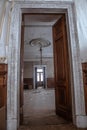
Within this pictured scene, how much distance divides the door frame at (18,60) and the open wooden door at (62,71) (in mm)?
340

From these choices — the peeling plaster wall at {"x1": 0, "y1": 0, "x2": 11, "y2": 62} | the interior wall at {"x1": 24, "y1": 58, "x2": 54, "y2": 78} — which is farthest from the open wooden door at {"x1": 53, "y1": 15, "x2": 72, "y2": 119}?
the interior wall at {"x1": 24, "y1": 58, "x2": 54, "y2": 78}

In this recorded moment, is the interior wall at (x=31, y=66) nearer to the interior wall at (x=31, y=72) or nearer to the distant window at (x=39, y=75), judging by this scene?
the interior wall at (x=31, y=72)

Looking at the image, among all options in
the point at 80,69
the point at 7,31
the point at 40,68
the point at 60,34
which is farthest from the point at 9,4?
the point at 40,68

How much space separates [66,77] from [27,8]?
1721 millimetres

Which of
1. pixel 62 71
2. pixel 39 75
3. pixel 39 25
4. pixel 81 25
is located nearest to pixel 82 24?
pixel 81 25

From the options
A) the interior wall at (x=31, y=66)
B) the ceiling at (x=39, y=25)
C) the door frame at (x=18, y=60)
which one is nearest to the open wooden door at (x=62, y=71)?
the door frame at (x=18, y=60)

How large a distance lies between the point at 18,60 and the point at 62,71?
1140 mm

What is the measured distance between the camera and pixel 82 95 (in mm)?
2389

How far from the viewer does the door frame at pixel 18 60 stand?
2311mm

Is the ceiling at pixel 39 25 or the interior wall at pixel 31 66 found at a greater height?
the ceiling at pixel 39 25

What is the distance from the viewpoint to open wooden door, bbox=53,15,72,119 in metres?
2.87

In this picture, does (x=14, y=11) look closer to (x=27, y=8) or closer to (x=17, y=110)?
(x=27, y=8)

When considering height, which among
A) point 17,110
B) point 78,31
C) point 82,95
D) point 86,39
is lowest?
point 17,110

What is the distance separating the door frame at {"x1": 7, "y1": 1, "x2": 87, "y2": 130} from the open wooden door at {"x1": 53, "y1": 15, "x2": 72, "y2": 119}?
340 millimetres
